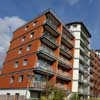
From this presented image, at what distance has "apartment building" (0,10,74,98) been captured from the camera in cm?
2916

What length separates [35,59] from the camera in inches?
1171

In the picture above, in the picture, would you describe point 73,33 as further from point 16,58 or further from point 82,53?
point 16,58

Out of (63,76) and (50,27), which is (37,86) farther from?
(50,27)

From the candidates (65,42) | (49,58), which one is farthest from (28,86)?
(65,42)

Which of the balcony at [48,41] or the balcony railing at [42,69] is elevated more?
the balcony at [48,41]

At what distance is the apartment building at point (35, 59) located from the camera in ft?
95.7

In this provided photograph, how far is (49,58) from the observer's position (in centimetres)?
3378

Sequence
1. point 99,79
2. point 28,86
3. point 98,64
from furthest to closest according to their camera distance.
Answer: point 98,64
point 99,79
point 28,86

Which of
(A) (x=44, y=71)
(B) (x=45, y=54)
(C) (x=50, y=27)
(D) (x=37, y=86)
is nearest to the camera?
(D) (x=37, y=86)

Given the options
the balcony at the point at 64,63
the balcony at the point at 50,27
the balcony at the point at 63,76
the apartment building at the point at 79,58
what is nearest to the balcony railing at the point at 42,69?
the balcony at the point at 63,76

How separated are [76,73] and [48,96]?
53.7 feet

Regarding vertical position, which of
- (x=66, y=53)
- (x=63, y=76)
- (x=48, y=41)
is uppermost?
(x=48, y=41)

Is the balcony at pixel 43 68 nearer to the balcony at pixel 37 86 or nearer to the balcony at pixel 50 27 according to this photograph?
the balcony at pixel 37 86

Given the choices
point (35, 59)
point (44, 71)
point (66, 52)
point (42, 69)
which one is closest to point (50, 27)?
point (35, 59)
